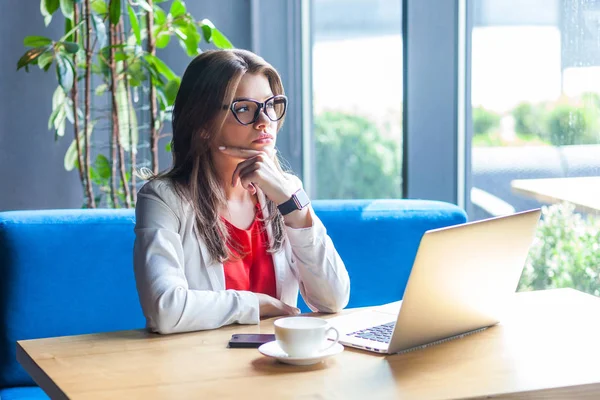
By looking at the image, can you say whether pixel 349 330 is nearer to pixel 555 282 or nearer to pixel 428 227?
pixel 428 227

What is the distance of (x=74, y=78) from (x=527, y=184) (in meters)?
1.63

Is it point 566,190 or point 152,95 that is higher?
point 152,95

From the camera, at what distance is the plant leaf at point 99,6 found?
3.23m

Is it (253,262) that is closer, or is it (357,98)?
(253,262)

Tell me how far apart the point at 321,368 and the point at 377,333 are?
0.76 ft

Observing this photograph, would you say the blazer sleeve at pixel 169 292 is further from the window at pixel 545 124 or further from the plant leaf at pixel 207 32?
the plant leaf at pixel 207 32

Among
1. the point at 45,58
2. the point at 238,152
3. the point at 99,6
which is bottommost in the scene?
the point at 238,152

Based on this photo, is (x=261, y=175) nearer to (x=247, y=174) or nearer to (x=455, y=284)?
(x=247, y=174)

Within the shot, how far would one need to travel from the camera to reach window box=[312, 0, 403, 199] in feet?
11.2

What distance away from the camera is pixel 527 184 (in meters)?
2.51

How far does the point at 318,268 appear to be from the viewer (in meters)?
1.92

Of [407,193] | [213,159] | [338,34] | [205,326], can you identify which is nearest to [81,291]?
[213,159]

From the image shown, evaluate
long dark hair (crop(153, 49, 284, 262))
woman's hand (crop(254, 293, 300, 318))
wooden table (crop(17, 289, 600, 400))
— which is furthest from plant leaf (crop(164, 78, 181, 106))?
wooden table (crop(17, 289, 600, 400))

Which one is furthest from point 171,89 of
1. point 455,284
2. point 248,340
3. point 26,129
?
point 455,284
